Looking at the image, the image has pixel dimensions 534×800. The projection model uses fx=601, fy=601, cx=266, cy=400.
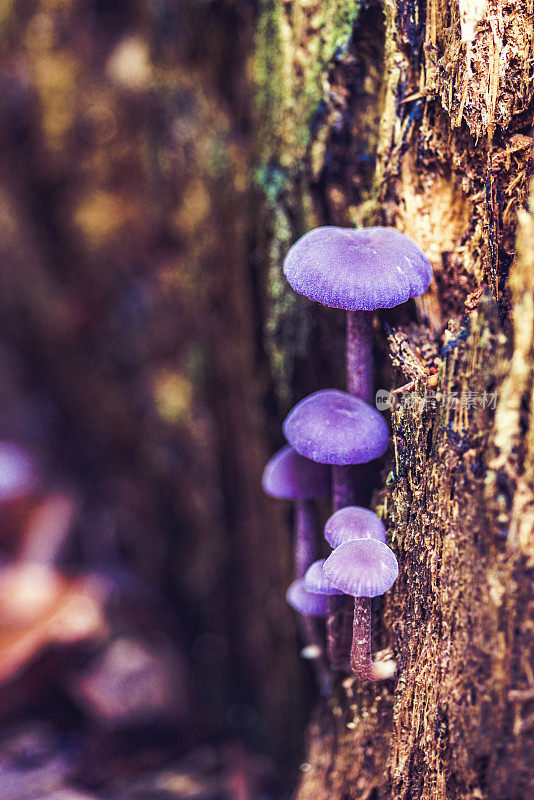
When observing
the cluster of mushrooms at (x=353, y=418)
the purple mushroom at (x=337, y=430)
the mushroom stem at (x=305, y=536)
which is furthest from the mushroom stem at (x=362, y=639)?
the mushroom stem at (x=305, y=536)

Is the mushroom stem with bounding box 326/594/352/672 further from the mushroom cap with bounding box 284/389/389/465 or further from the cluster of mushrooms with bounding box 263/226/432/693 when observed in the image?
the mushroom cap with bounding box 284/389/389/465

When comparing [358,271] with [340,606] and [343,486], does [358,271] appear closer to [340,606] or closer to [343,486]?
[343,486]

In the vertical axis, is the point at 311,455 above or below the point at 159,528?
above

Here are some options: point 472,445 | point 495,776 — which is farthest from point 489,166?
point 495,776

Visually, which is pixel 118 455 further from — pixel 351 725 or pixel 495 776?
pixel 495 776

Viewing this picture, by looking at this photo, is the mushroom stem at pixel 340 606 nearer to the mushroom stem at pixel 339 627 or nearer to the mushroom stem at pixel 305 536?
the mushroom stem at pixel 339 627

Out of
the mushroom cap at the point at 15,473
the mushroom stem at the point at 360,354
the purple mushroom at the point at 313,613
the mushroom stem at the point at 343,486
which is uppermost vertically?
the mushroom stem at the point at 360,354
